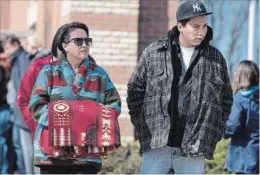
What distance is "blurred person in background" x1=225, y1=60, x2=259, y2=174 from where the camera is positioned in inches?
388

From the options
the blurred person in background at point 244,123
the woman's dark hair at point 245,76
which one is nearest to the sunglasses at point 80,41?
the blurred person in background at point 244,123

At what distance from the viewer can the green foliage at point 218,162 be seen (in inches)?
475

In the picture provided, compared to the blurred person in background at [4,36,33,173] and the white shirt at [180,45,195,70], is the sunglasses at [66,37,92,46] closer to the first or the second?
the white shirt at [180,45,195,70]

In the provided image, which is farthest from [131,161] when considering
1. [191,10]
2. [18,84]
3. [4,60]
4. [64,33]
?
[191,10]

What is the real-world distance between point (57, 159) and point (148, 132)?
32.0 inches

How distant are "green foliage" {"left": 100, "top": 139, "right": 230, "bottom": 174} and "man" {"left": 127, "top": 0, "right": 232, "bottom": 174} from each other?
511 cm

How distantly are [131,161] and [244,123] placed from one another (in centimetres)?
303

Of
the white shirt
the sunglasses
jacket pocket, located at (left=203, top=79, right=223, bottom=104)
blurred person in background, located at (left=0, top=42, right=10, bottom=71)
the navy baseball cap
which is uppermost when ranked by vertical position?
the navy baseball cap

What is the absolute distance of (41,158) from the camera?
6.71 meters

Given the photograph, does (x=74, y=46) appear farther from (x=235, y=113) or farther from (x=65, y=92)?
(x=235, y=113)

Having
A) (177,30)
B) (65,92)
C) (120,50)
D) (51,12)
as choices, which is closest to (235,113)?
(177,30)

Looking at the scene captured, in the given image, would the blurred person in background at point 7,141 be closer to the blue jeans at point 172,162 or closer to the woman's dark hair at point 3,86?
the woman's dark hair at point 3,86

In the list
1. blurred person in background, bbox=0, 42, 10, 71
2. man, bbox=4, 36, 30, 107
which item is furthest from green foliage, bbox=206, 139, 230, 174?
blurred person in background, bbox=0, 42, 10, 71

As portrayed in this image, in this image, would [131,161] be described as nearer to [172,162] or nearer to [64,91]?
[172,162]
